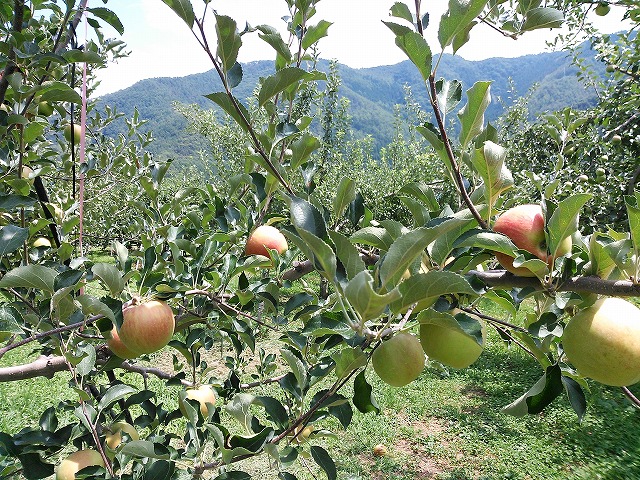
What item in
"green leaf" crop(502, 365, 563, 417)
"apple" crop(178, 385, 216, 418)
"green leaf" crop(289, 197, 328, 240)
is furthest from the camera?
"apple" crop(178, 385, 216, 418)

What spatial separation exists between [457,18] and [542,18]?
0.19 meters

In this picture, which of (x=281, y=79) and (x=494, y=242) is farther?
(x=281, y=79)

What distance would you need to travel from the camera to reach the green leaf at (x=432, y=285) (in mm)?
477

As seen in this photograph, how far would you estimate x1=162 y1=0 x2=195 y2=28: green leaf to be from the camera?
1.99 feet

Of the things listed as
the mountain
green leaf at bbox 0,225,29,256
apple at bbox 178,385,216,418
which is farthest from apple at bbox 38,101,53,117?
the mountain

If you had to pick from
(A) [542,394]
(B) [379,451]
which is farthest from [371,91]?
(A) [542,394]

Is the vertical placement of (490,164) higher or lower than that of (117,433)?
higher

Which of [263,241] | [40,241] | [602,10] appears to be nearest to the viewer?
[263,241]

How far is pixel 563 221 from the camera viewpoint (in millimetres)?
630

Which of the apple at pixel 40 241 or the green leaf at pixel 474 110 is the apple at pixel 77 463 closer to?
the apple at pixel 40 241

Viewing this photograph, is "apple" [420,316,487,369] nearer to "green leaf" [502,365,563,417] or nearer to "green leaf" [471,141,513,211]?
"green leaf" [502,365,563,417]

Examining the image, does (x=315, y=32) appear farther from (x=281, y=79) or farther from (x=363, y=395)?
(x=363, y=395)

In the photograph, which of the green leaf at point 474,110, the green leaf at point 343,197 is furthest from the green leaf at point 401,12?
the green leaf at point 343,197

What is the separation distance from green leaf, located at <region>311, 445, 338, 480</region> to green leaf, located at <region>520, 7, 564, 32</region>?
831 millimetres
